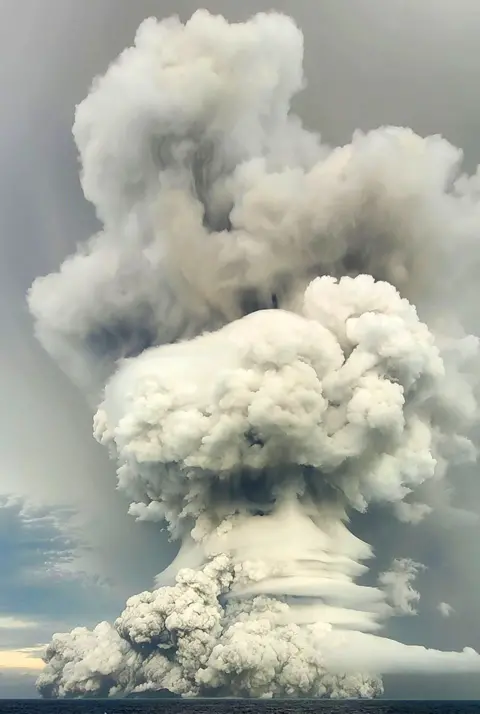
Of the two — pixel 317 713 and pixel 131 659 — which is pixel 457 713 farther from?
pixel 131 659

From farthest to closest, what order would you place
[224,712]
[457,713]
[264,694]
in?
1. [457,713]
2. [224,712]
3. [264,694]

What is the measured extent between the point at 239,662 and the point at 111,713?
2870 cm

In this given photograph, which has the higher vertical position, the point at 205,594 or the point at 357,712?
the point at 205,594

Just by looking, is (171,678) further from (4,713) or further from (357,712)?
(4,713)

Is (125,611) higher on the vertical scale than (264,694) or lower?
higher

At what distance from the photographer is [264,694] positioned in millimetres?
77062

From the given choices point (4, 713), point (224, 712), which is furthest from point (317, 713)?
point (4, 713)

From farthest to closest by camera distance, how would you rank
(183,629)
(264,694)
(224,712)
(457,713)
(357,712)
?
(457,713), (357,712), (224,712), (264,694), (183,629)

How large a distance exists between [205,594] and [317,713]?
100.0 feet

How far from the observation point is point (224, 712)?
285 ft

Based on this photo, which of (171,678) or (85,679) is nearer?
(171,678)

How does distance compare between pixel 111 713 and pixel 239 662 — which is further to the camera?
pixel 111 713

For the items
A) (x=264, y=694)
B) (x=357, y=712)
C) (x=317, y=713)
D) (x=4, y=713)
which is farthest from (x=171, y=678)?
(x=4, y=713)

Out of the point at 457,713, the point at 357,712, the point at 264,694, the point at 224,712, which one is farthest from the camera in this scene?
the point at 457,713
